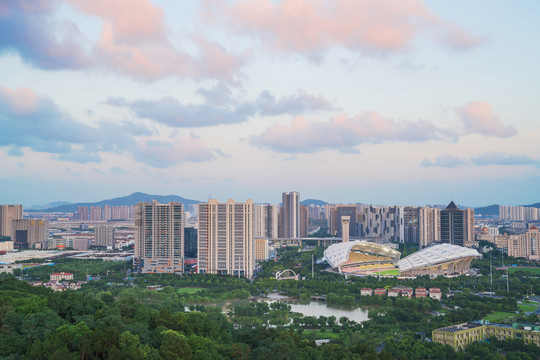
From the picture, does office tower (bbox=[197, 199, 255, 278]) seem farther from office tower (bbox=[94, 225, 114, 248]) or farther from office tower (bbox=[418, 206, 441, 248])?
office tower (bbox=[94, 225, 114, 248])

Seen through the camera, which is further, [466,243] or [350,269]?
[466,243]

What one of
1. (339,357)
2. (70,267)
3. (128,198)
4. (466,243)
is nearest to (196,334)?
(339,357)

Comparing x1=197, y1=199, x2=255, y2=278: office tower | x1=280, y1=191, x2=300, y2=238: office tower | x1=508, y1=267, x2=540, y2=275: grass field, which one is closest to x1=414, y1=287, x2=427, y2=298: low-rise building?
x1=197, y1=199, x2=255, y2=278: office tower

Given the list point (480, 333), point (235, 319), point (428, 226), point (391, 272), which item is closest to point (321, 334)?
point (235, 319)

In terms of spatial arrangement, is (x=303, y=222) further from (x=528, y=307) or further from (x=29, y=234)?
(x=528, y=307)

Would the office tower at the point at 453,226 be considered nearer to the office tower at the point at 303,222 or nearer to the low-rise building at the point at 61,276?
the office tower at the point at 303,222

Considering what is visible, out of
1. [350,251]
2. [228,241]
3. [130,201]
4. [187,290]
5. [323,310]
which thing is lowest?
[323,310]

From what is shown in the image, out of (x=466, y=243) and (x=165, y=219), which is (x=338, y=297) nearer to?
(x=165, y=219)
